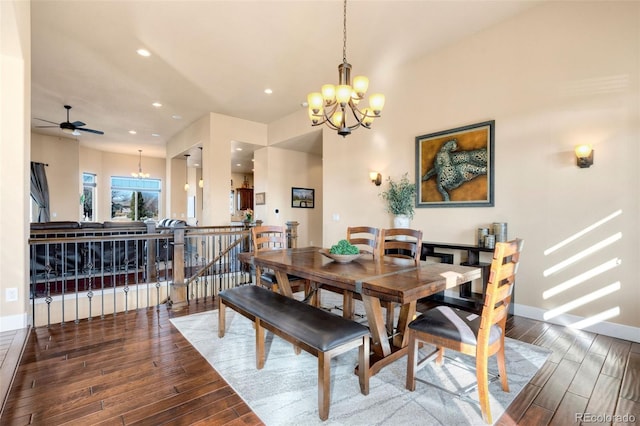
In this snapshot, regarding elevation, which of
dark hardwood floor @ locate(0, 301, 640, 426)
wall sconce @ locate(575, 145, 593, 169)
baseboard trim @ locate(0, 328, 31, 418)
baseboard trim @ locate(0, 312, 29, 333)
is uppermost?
wall sconce @ locate(575, 145, 593, 169)

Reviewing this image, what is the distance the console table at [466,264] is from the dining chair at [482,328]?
1671 millimetres

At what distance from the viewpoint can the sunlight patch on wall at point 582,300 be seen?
289cm

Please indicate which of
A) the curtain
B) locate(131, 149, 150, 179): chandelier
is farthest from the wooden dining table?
locate(131, 149, 150, 179): chandelier

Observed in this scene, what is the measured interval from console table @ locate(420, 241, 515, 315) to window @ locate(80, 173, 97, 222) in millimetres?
11342

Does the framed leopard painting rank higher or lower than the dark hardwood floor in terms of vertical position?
higher

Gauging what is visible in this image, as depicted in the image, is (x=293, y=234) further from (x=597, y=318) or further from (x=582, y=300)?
(x=597, y=318)

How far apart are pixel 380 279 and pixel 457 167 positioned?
2795 millimetres

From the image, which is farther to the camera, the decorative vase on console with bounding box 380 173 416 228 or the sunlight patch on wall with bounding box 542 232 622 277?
the decorative vase on console with bounding box 380 173 416 228

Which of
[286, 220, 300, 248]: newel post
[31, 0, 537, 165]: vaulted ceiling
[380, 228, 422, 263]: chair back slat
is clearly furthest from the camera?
[286, 220, 300, 248]: newel post

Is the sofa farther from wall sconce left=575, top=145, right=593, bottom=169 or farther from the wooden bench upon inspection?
wall sconce left=575, top=145, right=593, bottom=169

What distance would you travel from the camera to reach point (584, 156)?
297cm

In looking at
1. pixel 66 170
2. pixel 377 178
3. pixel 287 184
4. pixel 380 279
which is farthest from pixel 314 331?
pixel 66 170

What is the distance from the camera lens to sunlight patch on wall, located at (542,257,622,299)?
2.89 meters

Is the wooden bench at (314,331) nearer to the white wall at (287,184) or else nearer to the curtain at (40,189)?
the white wall at (287,184)
